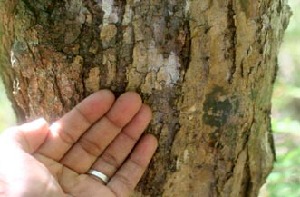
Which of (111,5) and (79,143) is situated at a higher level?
(111,5)

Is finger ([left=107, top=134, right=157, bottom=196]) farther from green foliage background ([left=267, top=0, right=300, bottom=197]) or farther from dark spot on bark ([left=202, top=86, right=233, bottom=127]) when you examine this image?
green foliage background ([left=267, top=0, right=300, bottom=197])

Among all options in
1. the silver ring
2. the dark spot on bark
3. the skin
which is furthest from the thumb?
the dark spot on bark

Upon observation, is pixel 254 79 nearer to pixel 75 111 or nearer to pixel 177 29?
pixel 177 29

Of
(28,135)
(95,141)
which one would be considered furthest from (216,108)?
(28,135)

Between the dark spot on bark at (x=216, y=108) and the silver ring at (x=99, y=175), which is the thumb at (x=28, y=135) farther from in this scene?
the dark spot on bark at (x=216, y=108)

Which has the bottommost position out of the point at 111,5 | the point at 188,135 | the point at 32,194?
the point at 32,194

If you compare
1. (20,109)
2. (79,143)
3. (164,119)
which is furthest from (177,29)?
(20,109)

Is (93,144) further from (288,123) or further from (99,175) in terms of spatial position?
(288,123)
